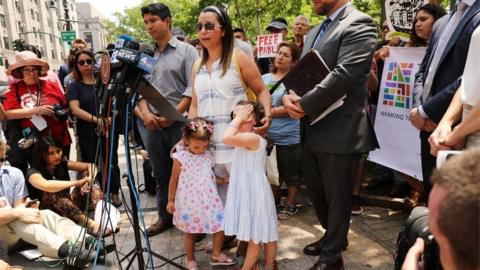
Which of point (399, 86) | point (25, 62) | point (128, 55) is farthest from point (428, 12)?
point (25, 62)

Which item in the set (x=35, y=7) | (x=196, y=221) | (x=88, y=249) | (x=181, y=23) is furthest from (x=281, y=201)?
(x=35, y=7)

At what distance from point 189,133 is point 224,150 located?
29cm

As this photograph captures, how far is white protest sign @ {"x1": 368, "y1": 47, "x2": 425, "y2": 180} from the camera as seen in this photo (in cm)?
353

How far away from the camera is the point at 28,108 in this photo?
392 centimetres

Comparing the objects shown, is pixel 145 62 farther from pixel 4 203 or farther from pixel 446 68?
pixel 4 203

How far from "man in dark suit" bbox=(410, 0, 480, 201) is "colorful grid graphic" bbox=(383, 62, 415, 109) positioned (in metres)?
1.31

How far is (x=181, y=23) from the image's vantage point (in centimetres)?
1549

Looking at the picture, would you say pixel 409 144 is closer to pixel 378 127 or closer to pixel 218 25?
pixel 378 127

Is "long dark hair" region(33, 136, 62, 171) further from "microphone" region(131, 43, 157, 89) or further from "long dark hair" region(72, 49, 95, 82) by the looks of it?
"microphone" region(131, 43, 157, 89)

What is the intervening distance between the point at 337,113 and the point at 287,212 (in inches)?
70.4

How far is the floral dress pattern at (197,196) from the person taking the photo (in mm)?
2691

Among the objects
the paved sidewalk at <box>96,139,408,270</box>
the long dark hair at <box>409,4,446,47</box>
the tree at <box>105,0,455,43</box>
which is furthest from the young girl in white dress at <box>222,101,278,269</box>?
the tree at <box>105,0,455,43</box>

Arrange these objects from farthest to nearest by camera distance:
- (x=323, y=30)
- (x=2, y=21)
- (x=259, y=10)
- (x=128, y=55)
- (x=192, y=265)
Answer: (x=2, y=21) < (x=259, y=10) < (x=192, y=265) < (x=323, y=30) < (x=128, y=55)

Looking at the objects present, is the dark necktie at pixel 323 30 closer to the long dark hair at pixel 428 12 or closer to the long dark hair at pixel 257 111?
the long dark hair at pixel 257 111
